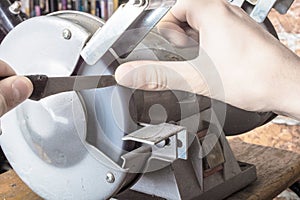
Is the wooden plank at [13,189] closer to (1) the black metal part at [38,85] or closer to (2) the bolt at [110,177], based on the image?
(2) the bolt at [110,177]

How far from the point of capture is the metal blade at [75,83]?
0.50 m

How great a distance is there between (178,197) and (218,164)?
0.09m

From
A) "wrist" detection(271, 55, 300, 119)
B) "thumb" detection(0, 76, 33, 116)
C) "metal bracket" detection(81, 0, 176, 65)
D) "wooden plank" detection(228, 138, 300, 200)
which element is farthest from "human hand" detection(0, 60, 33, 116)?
"wooden plank" detection(228, 138, 300, 200)

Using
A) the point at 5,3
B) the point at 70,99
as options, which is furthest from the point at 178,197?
the point at 5,3

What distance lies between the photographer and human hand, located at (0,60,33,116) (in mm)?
419

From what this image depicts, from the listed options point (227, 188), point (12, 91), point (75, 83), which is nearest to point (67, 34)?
point (75, 83)

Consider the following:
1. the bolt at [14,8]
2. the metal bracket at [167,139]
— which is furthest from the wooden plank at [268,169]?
the bolt at [14,8]

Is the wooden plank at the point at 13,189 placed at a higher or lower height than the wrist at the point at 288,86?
lower

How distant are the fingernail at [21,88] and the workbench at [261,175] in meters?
0.31

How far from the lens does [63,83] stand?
0.52m

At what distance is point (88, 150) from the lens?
63 cm

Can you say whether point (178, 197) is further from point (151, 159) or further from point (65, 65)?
point (65, 65)

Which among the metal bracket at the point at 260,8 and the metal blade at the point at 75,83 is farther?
the metal bracket at the point at 260,8

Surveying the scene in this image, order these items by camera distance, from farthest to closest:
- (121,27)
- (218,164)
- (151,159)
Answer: (218,164), (151,159), (121,27)
